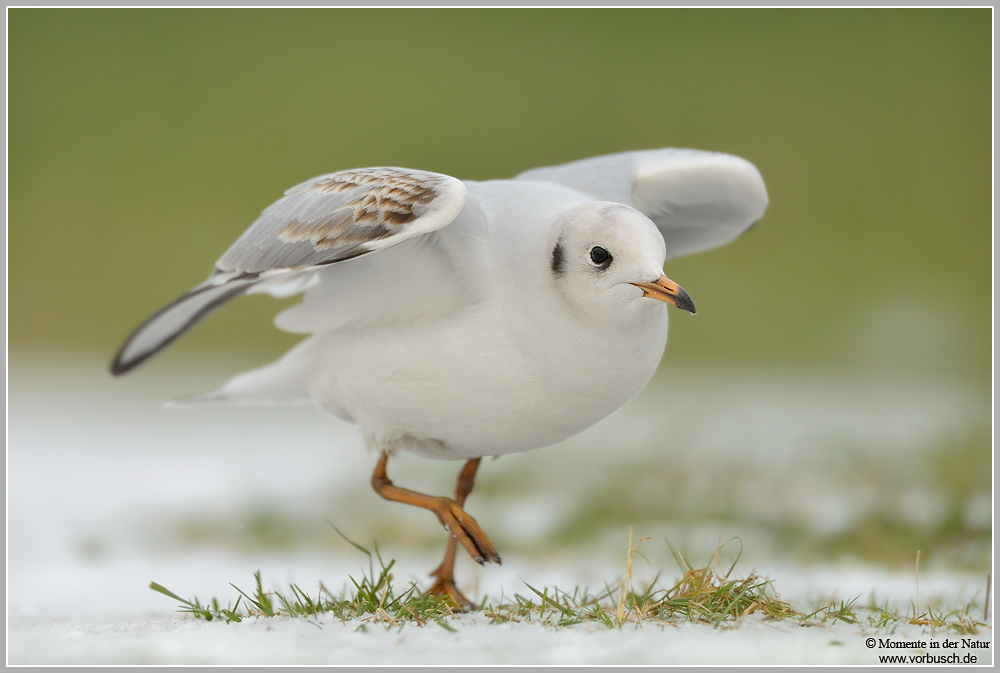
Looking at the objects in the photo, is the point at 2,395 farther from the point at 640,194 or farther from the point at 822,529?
the point at 822,529

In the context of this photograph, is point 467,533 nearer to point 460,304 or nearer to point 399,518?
point 460,304

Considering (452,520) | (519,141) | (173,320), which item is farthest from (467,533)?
(519,141)

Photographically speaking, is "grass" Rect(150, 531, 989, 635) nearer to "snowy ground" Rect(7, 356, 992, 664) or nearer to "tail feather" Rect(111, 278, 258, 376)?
"snowy ground" Rect(7, 356, 992, 664)

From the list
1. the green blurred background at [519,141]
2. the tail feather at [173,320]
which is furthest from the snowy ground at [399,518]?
the green blurred background at [519,141]

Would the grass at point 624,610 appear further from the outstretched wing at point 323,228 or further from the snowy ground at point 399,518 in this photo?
the outstretched wing at point 323,228

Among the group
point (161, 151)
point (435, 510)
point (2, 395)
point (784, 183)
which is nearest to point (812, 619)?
point (435, 510)

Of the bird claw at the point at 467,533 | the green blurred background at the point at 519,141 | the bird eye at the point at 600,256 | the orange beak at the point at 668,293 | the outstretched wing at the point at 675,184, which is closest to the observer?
the orange beak at the point at 668,293
